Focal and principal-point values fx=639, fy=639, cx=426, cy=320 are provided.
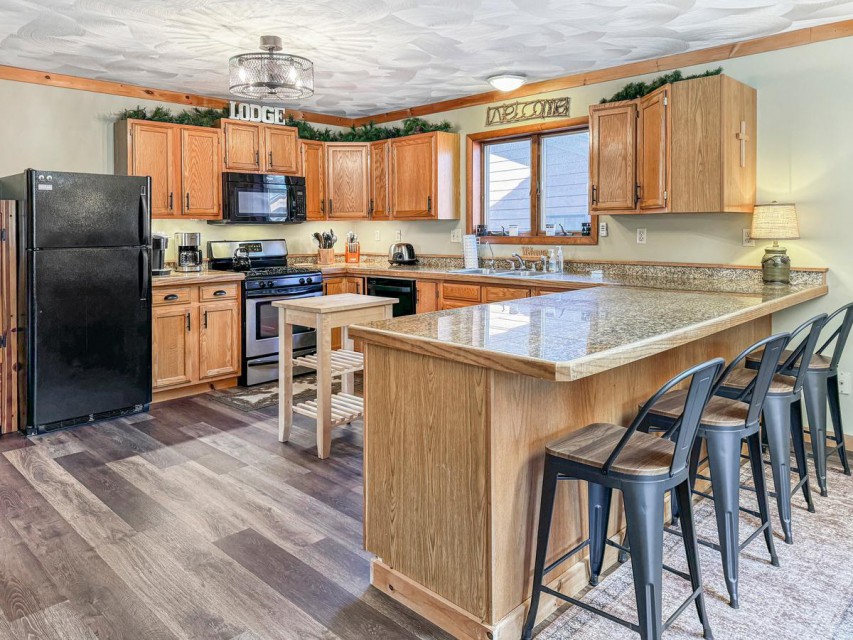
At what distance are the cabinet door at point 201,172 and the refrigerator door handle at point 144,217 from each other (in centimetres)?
86

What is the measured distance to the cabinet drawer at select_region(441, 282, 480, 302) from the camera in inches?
194

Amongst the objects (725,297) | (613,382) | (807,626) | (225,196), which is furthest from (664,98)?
(225,196)

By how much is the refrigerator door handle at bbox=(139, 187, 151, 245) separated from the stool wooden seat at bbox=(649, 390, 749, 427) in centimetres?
347

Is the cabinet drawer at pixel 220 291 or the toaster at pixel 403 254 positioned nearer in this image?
the cabinet drawer at pixel 220 291

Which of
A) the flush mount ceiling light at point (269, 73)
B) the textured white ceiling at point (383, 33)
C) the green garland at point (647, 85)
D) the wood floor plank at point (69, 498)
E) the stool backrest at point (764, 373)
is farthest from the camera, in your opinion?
the green garland at point (647, 85)

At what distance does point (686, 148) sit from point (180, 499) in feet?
11.1

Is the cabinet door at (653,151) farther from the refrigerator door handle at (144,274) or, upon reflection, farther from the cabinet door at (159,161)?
the cabinet door at (159,161)

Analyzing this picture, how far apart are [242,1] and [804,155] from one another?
3274 millimetres

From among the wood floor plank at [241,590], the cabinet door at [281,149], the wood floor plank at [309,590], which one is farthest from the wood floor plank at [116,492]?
the cabinet door at [281,149]

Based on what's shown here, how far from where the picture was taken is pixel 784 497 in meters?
2.54

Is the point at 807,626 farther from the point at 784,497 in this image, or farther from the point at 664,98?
the point at 664,98

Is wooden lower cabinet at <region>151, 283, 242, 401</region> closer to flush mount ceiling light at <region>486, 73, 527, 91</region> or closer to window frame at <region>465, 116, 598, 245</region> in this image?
window frame at <region>465, 116, 598, 245</region>

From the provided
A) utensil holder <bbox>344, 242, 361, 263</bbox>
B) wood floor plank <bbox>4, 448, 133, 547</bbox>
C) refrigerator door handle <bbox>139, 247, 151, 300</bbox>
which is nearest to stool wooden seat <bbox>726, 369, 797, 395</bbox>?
wood floor plank <bbox>4, 448, 133, 547</bbox>

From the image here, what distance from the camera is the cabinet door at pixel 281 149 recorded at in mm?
5586
